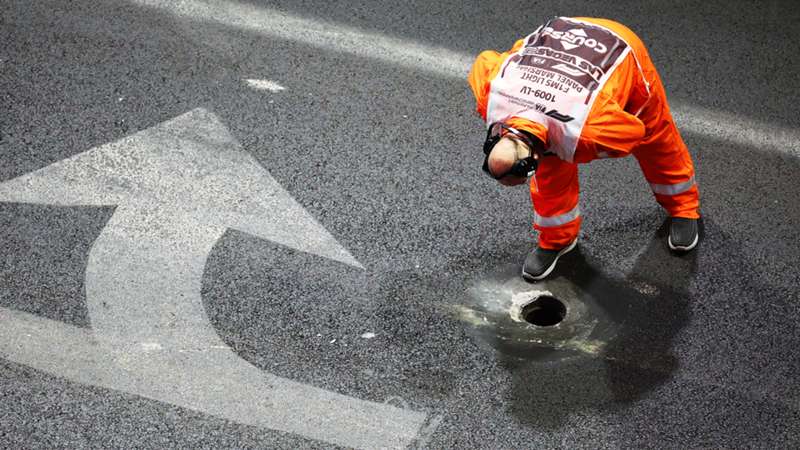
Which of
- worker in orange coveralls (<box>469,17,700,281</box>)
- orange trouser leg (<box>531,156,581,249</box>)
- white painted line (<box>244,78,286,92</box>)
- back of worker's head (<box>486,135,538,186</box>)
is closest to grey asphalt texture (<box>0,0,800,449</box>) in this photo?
white painted line (<box>244,78,286,92</box>)

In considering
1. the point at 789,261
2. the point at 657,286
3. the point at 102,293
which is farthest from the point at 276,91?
the point at 789,261

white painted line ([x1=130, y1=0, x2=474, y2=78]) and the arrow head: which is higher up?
white painted line ([x1=130, y1=0, x2=474, y2=78])

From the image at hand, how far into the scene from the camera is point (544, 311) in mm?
3254

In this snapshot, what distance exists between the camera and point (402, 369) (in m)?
2.99

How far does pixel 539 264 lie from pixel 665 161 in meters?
0.57

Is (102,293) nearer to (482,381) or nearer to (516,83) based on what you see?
(482,381)

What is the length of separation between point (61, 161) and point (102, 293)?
76 centimetres

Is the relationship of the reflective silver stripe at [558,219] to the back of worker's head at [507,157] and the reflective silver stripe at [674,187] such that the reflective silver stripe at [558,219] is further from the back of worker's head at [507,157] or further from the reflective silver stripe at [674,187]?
the back of worker's head at [507,157]

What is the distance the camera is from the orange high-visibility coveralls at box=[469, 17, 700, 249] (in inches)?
106

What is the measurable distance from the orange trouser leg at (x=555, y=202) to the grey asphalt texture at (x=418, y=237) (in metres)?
0.16

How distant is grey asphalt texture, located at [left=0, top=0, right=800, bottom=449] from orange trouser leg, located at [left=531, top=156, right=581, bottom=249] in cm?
16

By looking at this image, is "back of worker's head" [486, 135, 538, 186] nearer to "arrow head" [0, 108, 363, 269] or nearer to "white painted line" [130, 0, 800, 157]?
"arrow head" [0, 108, 363, 269]

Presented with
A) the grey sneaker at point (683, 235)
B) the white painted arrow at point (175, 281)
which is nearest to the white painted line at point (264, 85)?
the white painted arrow at point (175, 281)

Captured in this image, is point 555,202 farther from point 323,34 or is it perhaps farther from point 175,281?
point 323,34
